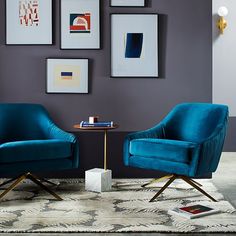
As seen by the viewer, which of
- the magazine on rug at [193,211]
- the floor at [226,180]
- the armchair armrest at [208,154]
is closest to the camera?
the magazine on rug at [193,211]

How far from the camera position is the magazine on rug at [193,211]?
3.16 m

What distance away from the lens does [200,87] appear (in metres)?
4.77

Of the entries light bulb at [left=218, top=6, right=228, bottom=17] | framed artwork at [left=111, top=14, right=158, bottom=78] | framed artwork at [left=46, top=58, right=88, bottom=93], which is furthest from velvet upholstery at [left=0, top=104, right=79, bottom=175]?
light bulb at [left=218, top=6, right=228, bottom=17]

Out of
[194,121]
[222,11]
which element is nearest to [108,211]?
[194,121]

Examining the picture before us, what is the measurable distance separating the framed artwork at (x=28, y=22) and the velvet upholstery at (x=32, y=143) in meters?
0.78

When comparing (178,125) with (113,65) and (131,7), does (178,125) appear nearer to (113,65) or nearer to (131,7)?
(113,65)

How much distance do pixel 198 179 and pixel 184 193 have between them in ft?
2.44

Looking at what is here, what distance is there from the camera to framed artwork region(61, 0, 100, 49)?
4688 millimetres

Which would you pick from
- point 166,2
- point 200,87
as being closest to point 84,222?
point 200,87

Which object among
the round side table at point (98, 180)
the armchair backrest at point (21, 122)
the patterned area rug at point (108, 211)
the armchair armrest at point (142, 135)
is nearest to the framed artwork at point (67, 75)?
the armchair backrest at point (21, 122)

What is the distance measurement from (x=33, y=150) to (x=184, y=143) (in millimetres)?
1266

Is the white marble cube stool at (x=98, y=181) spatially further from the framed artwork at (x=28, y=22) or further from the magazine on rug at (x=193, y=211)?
the framed artwork at (x=28, y=22)

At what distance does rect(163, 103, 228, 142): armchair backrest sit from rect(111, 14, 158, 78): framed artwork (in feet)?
2.12

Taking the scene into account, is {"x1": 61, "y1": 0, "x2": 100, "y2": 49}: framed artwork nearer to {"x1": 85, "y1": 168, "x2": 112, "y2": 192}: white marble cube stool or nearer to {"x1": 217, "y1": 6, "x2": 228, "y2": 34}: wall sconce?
{"x1": 85, "y1": 168, "x2": 112, "y2": 192}: white marble cube stool
